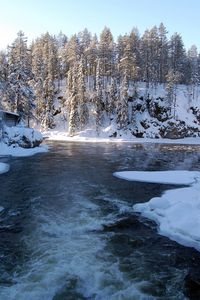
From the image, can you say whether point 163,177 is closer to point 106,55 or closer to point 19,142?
point 19,142

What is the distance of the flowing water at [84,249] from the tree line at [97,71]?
39242 mm

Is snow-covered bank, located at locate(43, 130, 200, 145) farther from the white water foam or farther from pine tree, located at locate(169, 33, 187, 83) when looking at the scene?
the white water foam

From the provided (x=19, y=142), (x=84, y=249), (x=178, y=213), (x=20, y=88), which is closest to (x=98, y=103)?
(x=20, y=88)

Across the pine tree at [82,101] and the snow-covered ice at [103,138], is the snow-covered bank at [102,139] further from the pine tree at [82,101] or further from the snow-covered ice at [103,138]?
the pine tree at [82,101]

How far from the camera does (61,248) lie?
12.4m

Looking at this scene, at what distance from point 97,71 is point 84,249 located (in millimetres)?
68138

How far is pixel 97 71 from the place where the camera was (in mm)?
Result: 77062

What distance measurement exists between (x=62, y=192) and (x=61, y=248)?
9.10 m

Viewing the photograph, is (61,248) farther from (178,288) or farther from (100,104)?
(100,104)

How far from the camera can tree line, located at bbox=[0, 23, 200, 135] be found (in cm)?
7588

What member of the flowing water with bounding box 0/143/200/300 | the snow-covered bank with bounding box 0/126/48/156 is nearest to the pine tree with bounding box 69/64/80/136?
the snow-covered bank with bounding box 0/126/48/156

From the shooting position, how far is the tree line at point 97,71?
7588 cm

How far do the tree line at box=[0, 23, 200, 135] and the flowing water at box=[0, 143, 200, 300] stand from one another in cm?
3924

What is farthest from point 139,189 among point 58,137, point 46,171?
point 58,137
